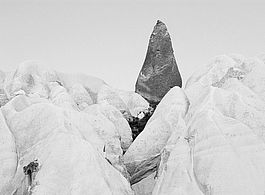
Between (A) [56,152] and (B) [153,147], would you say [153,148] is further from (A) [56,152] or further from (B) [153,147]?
(A) [56,152]

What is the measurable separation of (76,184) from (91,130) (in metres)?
4.98

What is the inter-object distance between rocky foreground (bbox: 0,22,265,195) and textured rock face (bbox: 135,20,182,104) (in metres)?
10.5

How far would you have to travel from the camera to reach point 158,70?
3503 cm

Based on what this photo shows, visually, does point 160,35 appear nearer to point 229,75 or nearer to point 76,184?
point 229,75

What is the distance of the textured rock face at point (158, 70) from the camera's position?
1366 inches

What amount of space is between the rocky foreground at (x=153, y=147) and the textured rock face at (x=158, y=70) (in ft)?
34.6

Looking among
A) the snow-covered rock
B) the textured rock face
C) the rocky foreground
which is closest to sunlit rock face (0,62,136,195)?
the rocky foreground

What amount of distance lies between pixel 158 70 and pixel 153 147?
49.5 ft

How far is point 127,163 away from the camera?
68.3ft

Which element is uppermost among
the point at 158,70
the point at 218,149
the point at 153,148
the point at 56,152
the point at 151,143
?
the point at 56,152

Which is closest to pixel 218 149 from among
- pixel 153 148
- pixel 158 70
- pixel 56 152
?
pixel 153 148

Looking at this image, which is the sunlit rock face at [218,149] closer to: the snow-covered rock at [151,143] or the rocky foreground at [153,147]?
the rocky foreground at [153,147]

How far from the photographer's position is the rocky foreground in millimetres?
14945

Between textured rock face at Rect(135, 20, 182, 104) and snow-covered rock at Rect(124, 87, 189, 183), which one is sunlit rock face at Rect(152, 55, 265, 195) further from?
textured rock face at Rect(135, 20, 182, 104)
